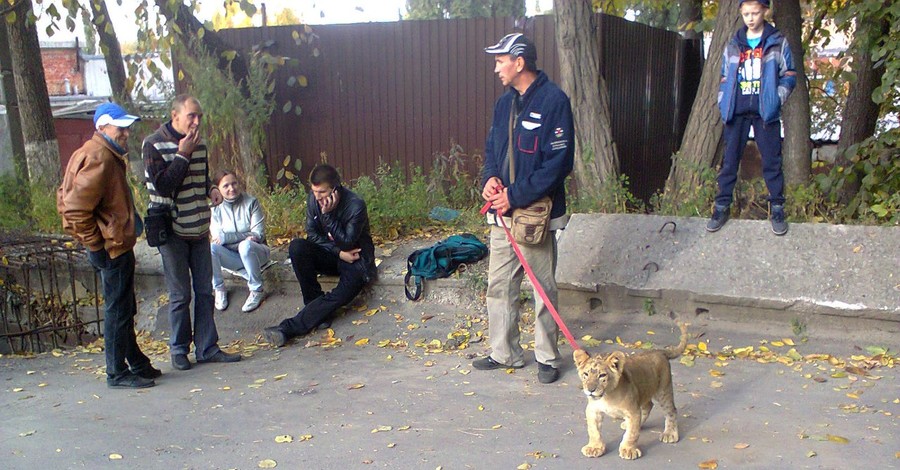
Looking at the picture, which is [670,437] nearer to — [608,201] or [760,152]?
[760,152]

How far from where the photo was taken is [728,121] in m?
6.33

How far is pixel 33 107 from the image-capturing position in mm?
10812

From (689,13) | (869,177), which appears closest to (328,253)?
(869,177)

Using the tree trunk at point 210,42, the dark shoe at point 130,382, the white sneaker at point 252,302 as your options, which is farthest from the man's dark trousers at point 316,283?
the tree trunk at point 210,42

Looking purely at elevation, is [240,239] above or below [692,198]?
below

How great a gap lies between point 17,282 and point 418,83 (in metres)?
5.10

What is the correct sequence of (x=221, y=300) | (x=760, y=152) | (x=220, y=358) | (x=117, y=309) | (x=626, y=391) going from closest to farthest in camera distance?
(x=626, y=391)
(x=117, y=309)
(x=220, y=358)
(x=760, y=152)
(x=221, y=300)

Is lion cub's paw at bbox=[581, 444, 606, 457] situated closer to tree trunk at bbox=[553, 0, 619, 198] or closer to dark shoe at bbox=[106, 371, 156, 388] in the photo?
dark shoe at bbox=[106, 371, 156, 388]

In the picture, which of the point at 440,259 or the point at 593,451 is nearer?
the point at 593,451

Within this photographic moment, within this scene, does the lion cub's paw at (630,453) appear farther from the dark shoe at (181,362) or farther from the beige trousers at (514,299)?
the dark shoe at (181,362)

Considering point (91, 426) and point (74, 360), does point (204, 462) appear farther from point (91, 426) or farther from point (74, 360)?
point (74, 360)

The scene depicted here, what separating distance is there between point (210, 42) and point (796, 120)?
6.71 meters

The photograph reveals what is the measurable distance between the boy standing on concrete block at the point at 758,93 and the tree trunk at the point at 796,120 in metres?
1.87

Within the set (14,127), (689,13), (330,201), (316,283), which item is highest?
(689,13)
